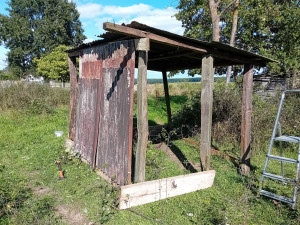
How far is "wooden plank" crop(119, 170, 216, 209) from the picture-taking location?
3537mm

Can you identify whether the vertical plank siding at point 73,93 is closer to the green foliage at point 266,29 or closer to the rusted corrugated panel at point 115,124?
the rusted corrugated panel at point 115,124

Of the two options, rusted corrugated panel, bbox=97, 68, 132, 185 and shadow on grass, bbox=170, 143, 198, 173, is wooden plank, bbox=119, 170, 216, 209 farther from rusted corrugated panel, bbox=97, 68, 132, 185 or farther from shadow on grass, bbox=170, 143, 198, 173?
shadow on grass, bbox=170, 143, 198, 173

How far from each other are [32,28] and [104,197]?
149 feet

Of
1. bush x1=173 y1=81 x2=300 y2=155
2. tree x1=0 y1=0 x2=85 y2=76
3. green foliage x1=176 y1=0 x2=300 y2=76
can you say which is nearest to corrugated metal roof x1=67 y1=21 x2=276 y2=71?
bush x1=173 y1=81 x2=300 y2=155

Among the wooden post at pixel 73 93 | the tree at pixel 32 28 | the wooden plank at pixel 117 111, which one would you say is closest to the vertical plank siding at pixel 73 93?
the wooden post at pixel 73 93

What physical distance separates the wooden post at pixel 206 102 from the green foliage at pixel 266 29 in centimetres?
1075

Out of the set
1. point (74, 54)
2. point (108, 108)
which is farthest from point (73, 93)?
point (108, 108)

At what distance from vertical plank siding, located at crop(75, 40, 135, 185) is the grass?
0.42 m

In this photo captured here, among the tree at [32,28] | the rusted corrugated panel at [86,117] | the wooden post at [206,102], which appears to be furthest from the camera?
the tree at [32,28]

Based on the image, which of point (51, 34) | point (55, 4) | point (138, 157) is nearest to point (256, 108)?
point (138, 157)

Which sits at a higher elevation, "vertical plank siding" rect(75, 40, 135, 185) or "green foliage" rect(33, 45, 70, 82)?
"green foliage" rect(33, 45, 70, 82)

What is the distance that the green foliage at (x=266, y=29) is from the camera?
1429cm

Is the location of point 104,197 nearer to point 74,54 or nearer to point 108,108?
point 108,108

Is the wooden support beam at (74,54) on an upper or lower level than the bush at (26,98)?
upper
